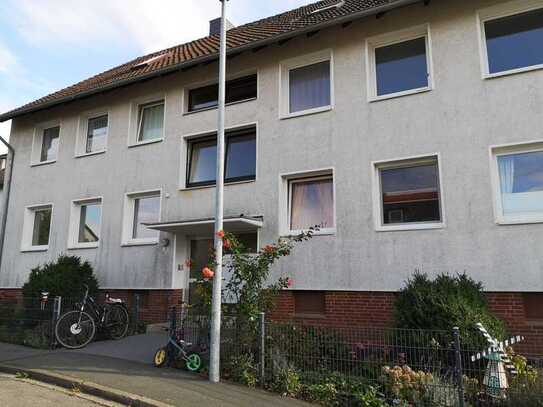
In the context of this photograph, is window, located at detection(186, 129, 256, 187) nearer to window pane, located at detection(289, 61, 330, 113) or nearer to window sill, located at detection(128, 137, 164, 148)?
window sill, located at detection(128, 137, 164, 148)

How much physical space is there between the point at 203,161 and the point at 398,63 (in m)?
5.14

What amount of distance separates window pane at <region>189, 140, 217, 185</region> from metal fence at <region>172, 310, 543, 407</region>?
4978 mm

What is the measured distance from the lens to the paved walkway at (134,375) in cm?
545

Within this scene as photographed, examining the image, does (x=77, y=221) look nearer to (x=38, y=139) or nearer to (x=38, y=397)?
→ (x=38, y=139)

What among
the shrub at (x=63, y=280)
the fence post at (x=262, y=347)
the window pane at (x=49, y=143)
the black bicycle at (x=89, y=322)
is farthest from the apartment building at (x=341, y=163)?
the fence post at (x=262, y=347)

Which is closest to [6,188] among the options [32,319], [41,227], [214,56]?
[41,227]

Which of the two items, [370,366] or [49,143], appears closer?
[370,366]

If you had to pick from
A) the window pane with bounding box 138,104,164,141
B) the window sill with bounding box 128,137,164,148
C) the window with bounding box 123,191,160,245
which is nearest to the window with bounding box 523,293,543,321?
the window with bounding box 123,191,160,245

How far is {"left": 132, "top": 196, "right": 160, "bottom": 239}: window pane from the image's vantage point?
11562mm

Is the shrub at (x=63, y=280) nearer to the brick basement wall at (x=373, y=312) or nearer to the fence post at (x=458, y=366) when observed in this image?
the brick basement wall at (x=373, y=312)

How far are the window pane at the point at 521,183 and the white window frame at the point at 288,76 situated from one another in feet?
12.1

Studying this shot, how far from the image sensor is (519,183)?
7.93m

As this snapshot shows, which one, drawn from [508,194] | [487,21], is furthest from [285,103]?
[508,194]

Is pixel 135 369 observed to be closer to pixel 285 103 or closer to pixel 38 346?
pixel 38 346
